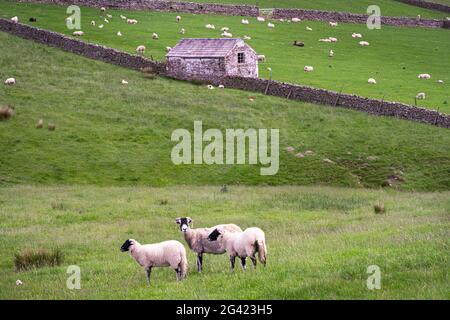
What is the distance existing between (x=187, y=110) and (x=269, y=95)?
26.0 feet

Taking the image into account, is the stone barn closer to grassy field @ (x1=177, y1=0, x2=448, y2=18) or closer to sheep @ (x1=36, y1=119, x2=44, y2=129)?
sheep @ (x1=36, y1=119, x2=44, y2=129)

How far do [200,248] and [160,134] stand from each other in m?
27.3

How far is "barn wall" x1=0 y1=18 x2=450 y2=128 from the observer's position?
49281 mm

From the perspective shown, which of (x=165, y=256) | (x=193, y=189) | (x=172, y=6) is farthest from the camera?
(x=172, y=6)

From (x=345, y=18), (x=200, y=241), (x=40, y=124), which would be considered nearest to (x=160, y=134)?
(x=40, y=124)

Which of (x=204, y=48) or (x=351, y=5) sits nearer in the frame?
(x=204, y=48)

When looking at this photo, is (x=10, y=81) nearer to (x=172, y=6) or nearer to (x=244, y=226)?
(x=172, y=6)

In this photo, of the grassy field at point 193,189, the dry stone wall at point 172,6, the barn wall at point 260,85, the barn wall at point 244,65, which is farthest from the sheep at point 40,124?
the dry stone wall at point 172,6

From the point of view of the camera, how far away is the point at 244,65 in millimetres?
56875

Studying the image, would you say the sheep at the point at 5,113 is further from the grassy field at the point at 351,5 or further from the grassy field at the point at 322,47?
the grassy field at the point at 351,5

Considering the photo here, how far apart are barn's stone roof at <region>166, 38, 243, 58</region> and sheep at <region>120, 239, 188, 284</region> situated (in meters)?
39.5

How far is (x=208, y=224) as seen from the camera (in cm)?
2711

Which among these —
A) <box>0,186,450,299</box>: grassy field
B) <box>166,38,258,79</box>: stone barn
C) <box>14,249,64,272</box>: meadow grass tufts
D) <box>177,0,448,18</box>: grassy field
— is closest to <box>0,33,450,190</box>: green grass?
<box>166,38,258,79</box>: stone barn

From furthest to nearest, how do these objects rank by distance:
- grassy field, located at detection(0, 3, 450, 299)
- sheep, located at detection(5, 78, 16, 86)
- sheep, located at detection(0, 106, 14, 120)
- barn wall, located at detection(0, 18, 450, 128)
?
sheep, located at detection(5, 78, 16, 86)
barn wall, located at detection(0, 18, 450, 128)
sheep, located at detection(0, 106, 14, 120)
grassy field, located at detection(0, 3, 450, 299)
